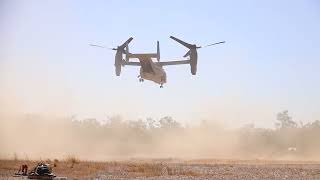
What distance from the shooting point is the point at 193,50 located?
2591 inches

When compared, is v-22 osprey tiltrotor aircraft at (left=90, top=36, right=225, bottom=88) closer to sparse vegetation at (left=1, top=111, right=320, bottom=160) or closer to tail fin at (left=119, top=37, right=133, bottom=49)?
tail fin at (left=119, top=37, right=133, bottom=49)

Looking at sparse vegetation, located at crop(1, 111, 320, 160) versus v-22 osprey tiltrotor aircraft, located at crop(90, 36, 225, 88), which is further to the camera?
sparse vegetation, located at crop(1, 111, 320, 160)

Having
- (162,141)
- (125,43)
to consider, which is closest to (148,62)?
(125,43)

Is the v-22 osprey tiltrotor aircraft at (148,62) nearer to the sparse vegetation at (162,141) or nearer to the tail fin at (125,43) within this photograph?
the tail fin at (125,43)

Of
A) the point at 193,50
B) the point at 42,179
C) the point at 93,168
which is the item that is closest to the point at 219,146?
the point at 193,50

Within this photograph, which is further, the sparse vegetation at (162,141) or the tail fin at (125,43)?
the sparse vegetation at (162,141)

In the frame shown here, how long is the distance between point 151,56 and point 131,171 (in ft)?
50.0

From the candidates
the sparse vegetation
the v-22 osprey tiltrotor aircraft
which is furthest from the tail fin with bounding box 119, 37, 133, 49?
the sparse vegetation

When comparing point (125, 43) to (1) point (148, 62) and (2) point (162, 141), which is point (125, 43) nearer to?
(1) point (148, 62)

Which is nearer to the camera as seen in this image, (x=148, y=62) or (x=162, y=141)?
(x=148, y=62)

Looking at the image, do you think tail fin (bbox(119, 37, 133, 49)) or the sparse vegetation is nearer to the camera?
tail fin (bbox(119, 37, 133, 49))

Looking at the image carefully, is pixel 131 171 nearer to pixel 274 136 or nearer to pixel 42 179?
pixel 42 179

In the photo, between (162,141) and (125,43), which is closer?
(125,43)

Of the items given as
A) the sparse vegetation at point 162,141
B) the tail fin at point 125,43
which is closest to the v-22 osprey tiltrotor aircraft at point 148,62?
the tail fin at point 125,43
